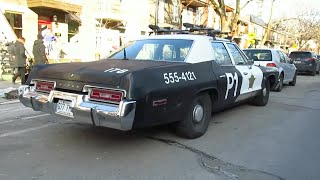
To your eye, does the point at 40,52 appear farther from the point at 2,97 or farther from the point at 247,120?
the point at 247,120

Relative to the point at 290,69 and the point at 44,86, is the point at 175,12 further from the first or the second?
the point at 44,86

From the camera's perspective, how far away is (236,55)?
7656 millimetres

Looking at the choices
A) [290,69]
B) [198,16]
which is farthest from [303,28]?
[290,69]

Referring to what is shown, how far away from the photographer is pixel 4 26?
16016mm

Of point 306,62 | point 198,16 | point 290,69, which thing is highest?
point 198,16

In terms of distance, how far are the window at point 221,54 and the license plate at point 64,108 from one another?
279 cm

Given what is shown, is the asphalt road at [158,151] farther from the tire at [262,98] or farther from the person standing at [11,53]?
the person standing at [11,53]

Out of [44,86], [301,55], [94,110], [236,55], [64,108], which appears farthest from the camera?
[301,55]

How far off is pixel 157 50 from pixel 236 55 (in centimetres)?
195

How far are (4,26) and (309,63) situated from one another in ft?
55.3

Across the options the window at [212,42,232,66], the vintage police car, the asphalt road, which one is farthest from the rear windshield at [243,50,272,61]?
the window at [212,42,232,66]

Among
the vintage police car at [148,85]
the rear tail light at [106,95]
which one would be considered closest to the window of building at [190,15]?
the vintage police car at [148,85]

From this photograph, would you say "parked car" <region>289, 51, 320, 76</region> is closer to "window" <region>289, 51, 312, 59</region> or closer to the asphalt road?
"window" <region>289, 51, 312, 59</region>

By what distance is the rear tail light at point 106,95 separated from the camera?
4771mm
